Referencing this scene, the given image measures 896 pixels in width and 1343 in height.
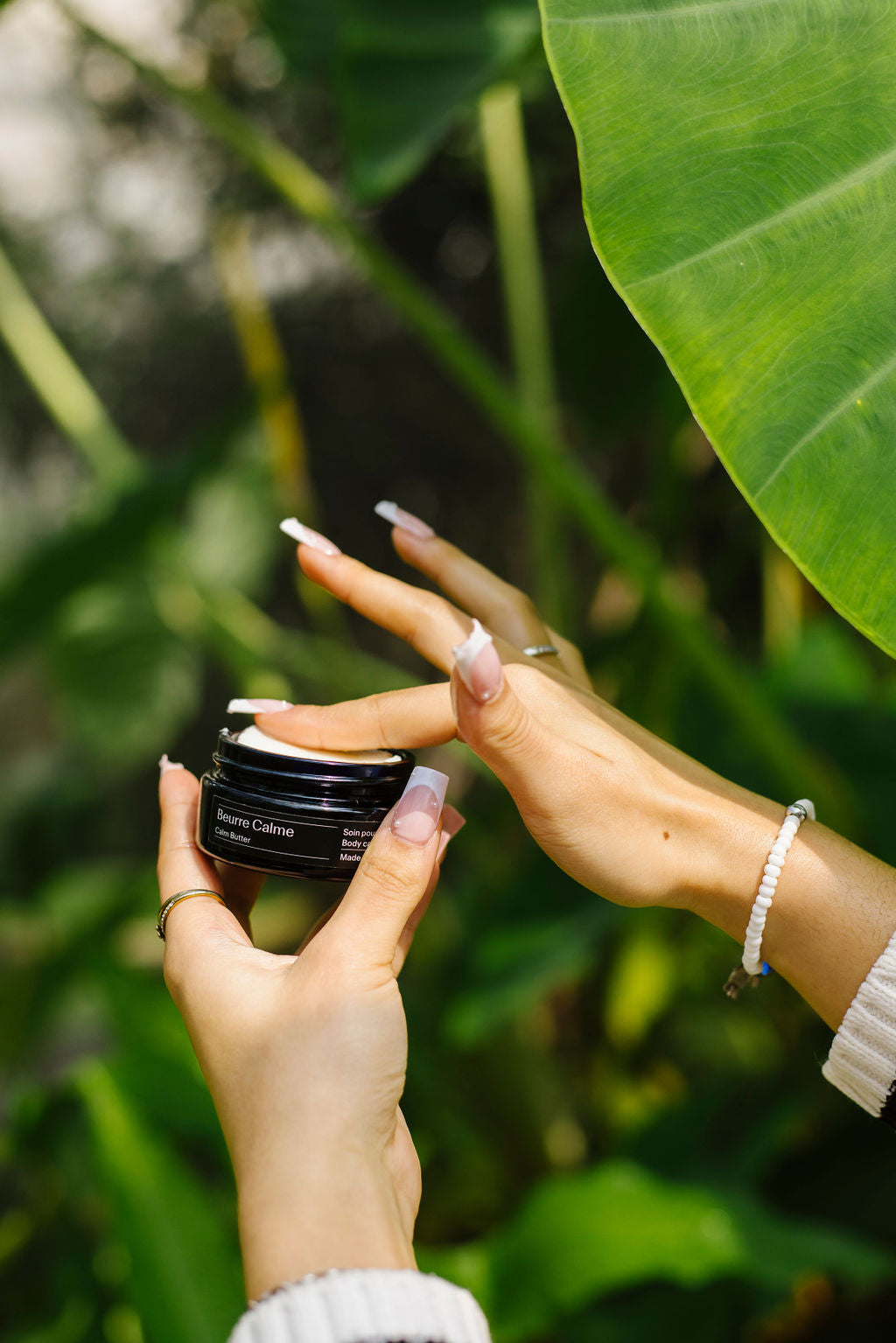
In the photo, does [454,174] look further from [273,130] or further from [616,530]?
[616,530]

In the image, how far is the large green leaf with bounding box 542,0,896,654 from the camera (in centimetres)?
39

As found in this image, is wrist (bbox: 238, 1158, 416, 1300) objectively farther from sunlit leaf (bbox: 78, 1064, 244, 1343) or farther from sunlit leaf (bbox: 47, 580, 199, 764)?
sunlit leaf (bbox: 47, 580, 199, 764)

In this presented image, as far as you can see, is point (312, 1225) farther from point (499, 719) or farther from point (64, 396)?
point (64, 396)

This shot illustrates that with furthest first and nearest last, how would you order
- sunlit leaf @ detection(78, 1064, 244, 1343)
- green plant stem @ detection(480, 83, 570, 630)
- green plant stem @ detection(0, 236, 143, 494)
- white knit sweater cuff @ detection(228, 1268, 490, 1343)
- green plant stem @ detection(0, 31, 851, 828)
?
green plant stem @ detection(0, 236, 143, 494) < green plant stem @ detection(480, 83, 570, 630) < green plant stem @ detection(0, 31, 851, 828) < sunlit leaf @ detection(78, 1064, 244, 1343) < white knit sweater cuff @ detection(228, 1268, 490, 1343)

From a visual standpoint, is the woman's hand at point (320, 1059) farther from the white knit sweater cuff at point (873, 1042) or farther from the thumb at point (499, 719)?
the white knit sweater cuff at point (873, 1042)

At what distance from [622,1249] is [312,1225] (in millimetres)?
604

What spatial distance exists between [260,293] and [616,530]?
1475 millimetres

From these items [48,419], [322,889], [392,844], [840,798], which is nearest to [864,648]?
[840,798]

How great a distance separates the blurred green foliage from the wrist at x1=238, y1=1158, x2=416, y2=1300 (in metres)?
0.46

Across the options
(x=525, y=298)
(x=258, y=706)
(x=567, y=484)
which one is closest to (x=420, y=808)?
(x=258, y=706)

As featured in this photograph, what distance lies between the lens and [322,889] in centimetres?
198

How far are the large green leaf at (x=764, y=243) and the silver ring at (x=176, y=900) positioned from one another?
31cm

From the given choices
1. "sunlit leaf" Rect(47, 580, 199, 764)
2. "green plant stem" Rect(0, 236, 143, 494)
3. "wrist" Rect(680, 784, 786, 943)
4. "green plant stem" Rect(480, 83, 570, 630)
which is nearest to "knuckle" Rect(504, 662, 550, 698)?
"wrist" Rect(680, 784, 786, 943)

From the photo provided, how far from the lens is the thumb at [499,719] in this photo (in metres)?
0.37
